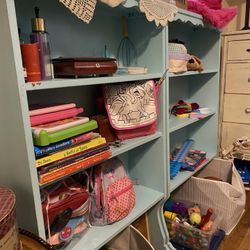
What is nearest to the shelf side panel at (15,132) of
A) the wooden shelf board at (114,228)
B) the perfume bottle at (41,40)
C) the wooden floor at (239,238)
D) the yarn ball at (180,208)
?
the perfume bottle at (41,40)

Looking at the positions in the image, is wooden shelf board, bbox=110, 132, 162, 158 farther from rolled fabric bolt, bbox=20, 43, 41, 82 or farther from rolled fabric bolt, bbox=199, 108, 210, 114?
rolled fabric bolt, bbox=199, 108, 210, 114

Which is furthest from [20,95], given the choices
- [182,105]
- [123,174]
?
[182,105]

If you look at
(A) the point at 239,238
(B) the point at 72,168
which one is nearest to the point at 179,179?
(A) the point at 239,238

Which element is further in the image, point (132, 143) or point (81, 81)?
point (132, 143)

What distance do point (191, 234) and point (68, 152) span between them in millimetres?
1046

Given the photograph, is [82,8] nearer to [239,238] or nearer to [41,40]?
Result: [41,40]

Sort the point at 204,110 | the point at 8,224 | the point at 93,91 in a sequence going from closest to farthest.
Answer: the point at 8,224 → the point at 93,91 → the point at 204,110

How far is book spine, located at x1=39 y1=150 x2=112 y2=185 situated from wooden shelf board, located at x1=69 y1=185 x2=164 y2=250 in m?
0.34

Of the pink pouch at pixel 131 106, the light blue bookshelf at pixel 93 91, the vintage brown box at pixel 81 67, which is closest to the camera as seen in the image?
the light blue bookshelf at pixel 93 91

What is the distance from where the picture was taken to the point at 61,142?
866mm

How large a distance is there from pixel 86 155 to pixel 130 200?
0.41 m

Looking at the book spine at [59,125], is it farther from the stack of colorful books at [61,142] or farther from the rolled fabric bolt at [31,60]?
the rolled fabric bolt at [31,60]

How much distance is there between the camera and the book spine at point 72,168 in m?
0.83

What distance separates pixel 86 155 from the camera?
95 centimetres
